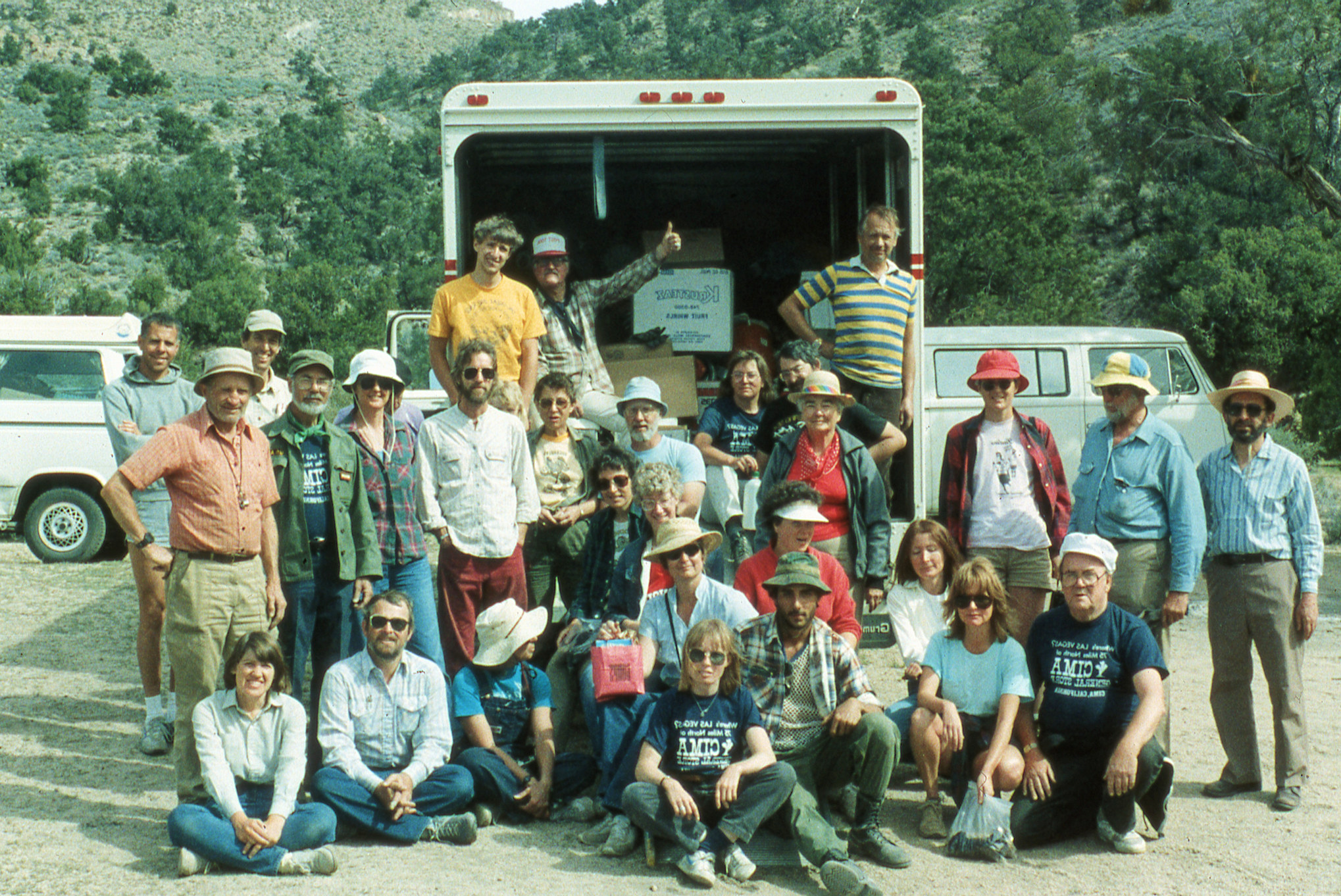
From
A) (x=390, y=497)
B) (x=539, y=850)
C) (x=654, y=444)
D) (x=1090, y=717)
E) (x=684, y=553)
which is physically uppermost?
(x=654, y=444)

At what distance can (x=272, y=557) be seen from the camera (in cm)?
510

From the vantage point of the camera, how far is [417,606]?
5.53 meters

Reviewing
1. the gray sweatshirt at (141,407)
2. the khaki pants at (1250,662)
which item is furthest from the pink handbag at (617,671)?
the khaki pants at (1250,662)

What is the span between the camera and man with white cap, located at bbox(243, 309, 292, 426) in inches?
242

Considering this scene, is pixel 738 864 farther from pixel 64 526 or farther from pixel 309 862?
pixel 64 526

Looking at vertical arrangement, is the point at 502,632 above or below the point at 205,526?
below

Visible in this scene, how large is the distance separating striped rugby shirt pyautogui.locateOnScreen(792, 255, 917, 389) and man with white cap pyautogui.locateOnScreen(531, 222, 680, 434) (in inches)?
37.6

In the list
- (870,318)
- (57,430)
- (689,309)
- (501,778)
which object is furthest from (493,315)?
(57,430)

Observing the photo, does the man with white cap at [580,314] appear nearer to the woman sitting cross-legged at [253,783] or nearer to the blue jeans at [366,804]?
the blue jeans at [366,804]

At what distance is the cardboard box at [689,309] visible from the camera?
8148 mm

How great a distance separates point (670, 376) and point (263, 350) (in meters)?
2.46

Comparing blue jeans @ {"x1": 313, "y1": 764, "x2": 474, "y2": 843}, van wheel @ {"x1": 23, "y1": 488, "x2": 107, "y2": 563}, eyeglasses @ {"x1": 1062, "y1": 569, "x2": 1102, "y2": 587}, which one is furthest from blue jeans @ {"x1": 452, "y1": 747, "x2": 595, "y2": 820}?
van wheel @ {"x1": 23, "y1": 488, "x2": 107, "y2": 563}

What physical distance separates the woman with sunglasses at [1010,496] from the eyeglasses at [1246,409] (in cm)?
72

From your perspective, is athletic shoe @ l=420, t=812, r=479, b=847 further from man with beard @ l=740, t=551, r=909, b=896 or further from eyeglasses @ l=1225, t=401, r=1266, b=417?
eyeglasses @ l=1225, t=401, r=1266, b=417
